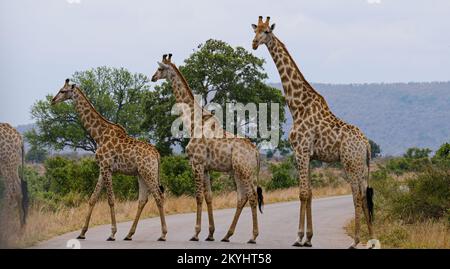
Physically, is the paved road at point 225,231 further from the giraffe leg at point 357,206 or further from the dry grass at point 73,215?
the giraffe leg at point 357,206

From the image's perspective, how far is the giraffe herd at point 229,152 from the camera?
51.4 ft

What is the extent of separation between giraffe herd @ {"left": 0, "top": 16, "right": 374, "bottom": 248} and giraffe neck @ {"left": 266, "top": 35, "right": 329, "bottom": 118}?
0.02 metres

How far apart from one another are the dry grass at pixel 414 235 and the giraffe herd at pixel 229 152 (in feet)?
4.18

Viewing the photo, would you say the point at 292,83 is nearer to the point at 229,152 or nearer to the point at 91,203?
the point at 229,152

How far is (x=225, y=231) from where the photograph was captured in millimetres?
19125

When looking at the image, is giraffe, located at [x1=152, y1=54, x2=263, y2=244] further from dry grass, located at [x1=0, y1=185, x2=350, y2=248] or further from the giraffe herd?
dry grass, located at [x1=0, y1=185, x2=350, y2=248]

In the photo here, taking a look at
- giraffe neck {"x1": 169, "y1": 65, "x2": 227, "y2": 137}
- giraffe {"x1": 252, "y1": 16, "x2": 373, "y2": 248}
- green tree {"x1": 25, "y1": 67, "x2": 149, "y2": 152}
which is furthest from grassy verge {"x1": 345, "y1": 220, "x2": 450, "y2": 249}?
green tree {"x1": 25, "y1": 67, "x2": 149, "y2": 152}

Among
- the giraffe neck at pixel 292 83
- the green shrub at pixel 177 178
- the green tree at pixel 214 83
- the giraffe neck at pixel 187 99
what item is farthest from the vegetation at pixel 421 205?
the green tree at pixel 214 83

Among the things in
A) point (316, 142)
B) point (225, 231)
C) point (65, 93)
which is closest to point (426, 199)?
point (225, 231)

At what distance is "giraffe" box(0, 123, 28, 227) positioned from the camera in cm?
1739

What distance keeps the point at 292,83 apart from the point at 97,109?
4510 centimetres
